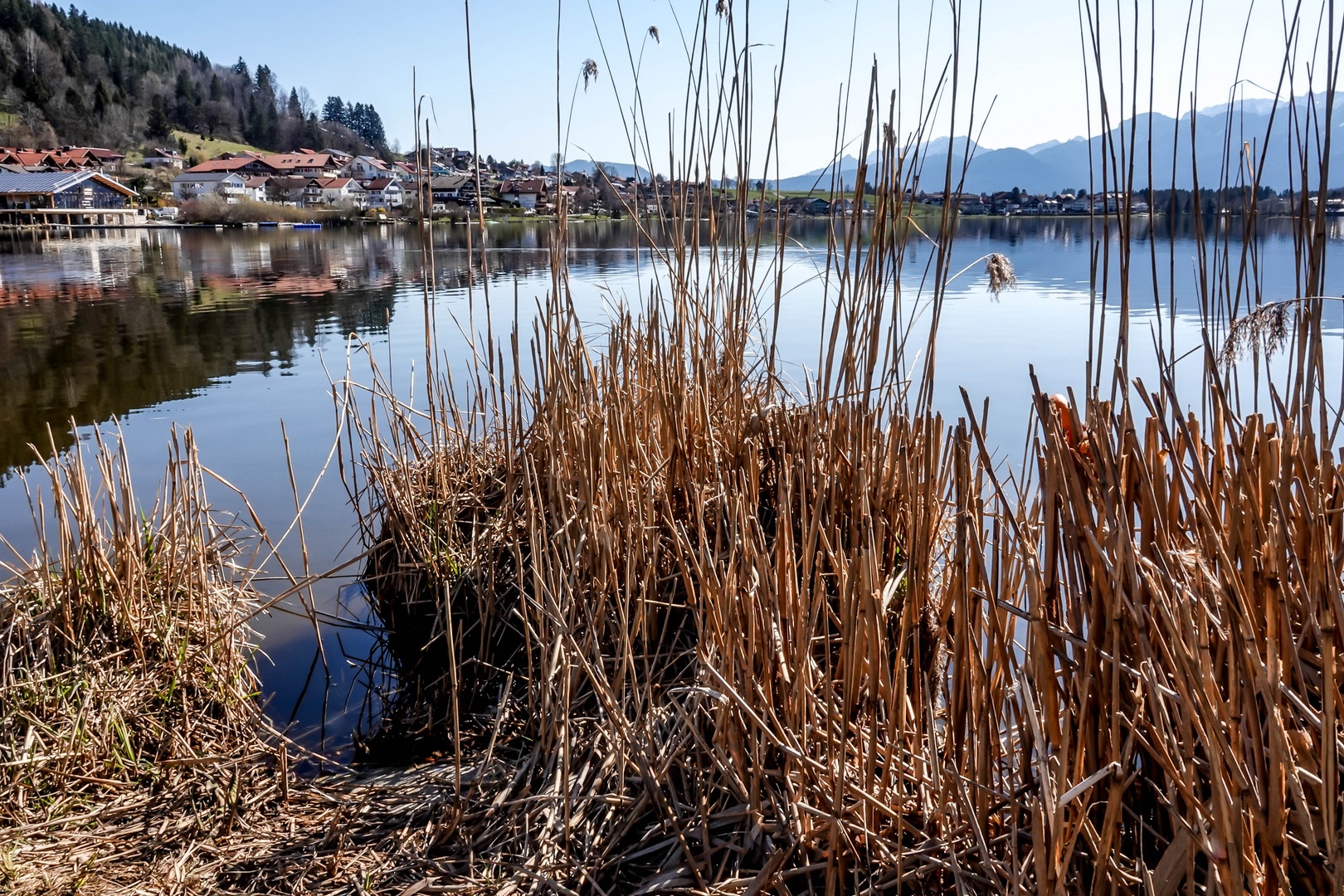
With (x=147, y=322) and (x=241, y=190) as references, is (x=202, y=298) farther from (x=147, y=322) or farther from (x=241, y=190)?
(x=241, y=190)

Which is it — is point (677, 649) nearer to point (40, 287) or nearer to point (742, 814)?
point (742, 814)

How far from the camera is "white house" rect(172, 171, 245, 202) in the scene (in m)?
57.8

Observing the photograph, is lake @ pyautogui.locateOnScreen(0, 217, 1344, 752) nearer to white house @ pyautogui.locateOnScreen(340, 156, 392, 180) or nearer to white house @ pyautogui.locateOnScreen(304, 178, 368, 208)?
white house @ pyautogui.locateOnScreen(304, 178, 368, 208)

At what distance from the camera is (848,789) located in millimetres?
1308

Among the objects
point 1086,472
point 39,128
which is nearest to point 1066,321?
point 1086,472

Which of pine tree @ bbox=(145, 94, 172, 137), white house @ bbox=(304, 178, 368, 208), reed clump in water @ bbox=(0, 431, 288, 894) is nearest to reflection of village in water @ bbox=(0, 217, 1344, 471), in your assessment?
reed clump in water @ bbox=(0, 431, 288, 894)

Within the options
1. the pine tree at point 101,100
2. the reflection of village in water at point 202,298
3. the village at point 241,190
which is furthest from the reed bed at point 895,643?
the pine tree at point 101,100

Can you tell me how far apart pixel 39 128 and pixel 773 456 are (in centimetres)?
7635

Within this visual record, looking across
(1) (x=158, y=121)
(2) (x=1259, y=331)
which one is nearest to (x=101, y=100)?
(1) (x=158, y=121)

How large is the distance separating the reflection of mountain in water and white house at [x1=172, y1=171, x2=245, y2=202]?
4003 centimetres

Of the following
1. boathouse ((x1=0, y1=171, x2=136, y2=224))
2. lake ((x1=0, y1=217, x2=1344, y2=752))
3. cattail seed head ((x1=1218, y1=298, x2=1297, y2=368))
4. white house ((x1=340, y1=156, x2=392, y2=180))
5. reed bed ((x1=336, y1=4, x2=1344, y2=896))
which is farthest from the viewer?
white house ((x1=340, y1=156, x2=392, y2=180))

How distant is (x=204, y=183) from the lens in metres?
59.0

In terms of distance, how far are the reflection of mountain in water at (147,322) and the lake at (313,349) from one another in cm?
4

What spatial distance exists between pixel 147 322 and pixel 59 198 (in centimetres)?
4410
